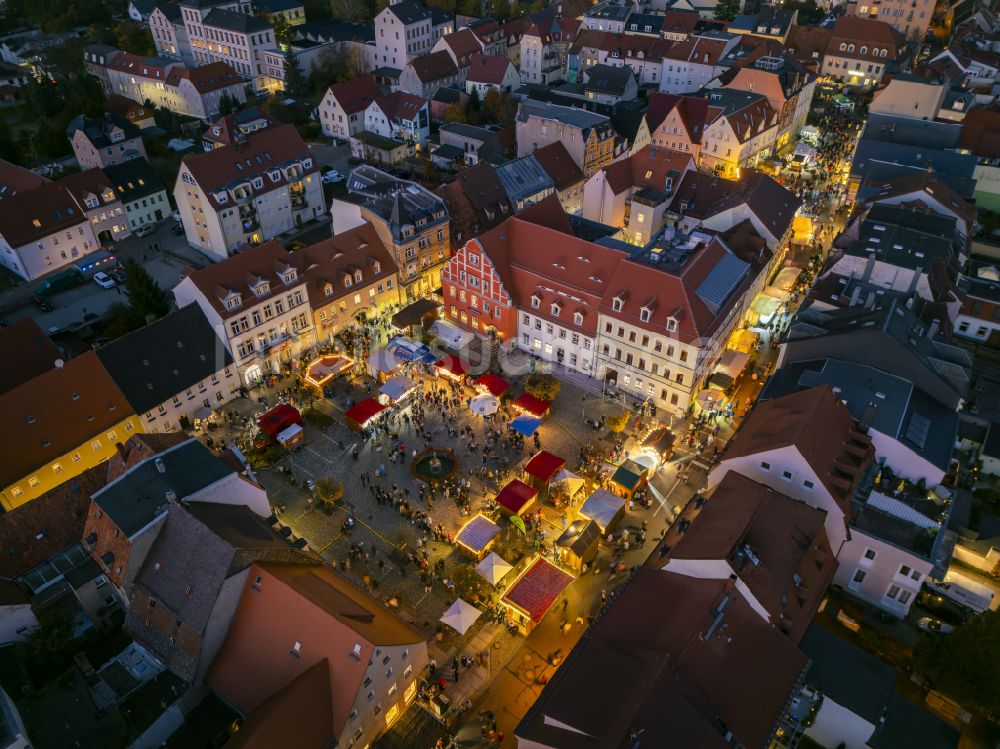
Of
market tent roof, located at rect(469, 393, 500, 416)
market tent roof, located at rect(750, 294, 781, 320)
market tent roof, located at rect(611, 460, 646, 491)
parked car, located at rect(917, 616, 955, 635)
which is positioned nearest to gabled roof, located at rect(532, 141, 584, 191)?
market tent roof, located at rect(750, 294, 781, 320)

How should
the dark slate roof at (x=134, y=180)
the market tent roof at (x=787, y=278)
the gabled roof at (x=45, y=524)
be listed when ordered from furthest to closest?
1. the dark slate roof at (x=134, y=180)
2. the market tent roof at (x=787, y=278)
3. the gabled roof at (x=45, y=524)

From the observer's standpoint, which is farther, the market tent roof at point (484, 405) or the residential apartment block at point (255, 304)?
the residential apartment block at point (255, 304)

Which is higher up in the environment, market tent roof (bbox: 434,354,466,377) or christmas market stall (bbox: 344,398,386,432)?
market tent roof (bbox: 434,354,466,377)

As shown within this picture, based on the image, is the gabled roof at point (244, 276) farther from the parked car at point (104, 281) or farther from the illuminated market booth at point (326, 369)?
the parked car at point (104, 281)

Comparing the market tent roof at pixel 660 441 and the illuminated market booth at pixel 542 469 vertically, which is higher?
the market tent roof at pixel 660 441

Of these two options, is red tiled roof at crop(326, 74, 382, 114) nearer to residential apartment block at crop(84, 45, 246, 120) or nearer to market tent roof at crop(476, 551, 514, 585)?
residential apartment block at crop(84, 45, 246, 120)

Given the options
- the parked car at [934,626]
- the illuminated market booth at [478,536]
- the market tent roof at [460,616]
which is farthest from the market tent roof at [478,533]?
the parked car at [934,626]

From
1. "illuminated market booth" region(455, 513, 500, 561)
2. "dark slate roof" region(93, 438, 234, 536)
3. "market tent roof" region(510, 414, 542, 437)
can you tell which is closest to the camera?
"dark slate roof" region(93, 438, 234, 536)
